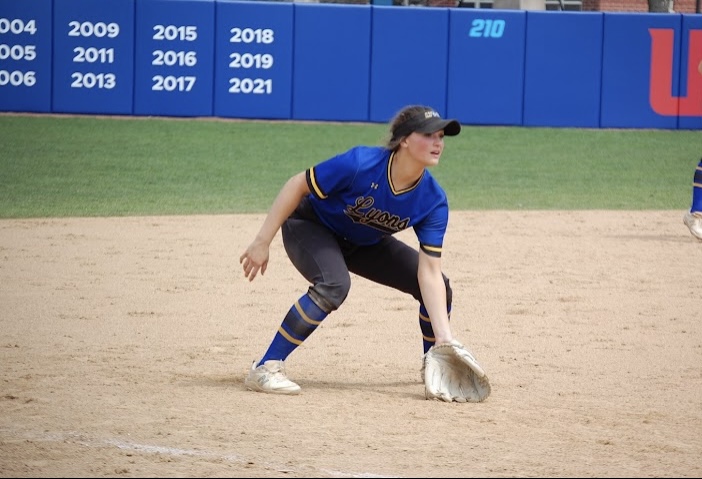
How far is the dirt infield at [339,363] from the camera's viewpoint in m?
4.60

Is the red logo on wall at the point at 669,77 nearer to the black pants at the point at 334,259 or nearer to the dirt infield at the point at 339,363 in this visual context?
the dirt infield at the point at 339,363

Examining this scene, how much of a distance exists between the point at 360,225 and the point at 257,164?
33.7 feet

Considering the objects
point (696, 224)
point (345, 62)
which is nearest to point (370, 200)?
point (696, 224)

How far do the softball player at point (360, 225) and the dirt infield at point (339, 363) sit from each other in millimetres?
361

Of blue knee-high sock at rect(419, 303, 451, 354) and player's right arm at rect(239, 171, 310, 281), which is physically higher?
player's right arm at rect(239, 171, 310, 281)

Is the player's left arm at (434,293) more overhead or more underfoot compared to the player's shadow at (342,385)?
more overhead

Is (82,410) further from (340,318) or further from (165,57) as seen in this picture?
(165,57)

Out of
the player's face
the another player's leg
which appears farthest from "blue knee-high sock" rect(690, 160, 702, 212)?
the player's face

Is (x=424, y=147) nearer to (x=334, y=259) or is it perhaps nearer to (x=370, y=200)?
(x=370, y=200)

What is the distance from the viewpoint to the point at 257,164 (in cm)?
1581

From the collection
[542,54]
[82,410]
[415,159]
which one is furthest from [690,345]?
[542,54]

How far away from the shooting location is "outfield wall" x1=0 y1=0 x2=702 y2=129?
59.8 ft

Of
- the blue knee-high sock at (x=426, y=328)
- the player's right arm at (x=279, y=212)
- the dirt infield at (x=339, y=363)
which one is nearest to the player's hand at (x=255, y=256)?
the player's right arm at (x=279, y=212)

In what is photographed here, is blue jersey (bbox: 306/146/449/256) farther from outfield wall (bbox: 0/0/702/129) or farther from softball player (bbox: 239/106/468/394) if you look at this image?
outfield wall (bbox: 0/0/702/129)
